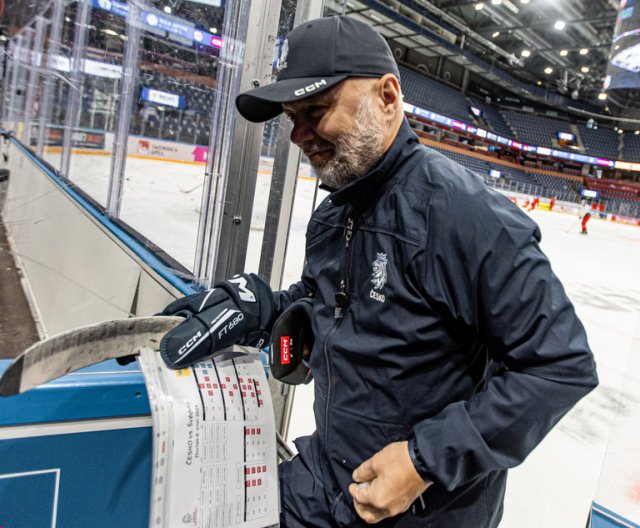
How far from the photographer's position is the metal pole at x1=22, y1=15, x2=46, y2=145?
3590mm

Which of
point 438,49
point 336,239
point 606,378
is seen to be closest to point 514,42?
point 438,49

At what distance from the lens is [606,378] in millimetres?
2299

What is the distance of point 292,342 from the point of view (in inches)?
35.5

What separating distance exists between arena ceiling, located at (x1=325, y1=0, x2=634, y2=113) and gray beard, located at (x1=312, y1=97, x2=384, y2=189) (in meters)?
14.5

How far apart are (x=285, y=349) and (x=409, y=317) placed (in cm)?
31

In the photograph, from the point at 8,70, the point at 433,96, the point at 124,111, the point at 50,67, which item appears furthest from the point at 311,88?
the point at 433,96

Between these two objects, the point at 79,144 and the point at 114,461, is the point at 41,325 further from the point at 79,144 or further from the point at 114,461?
the point at 114,461

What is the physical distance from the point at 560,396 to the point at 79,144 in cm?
328

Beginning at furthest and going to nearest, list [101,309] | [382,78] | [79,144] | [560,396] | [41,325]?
[79,144], [41,325], [101,309], [382,78], [560,396]

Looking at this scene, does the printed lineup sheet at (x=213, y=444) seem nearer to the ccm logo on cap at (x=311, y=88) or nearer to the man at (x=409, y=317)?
the man at (x=409, y=317)

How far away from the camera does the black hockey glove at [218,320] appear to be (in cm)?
78

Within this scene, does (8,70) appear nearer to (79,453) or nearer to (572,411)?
(79,453)

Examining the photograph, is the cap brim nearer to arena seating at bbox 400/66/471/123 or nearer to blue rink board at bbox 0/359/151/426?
blue rink board at bbox 0/359/151/426

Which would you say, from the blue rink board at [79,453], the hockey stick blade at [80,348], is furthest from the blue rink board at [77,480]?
the hockey stick blade at [80,348]
